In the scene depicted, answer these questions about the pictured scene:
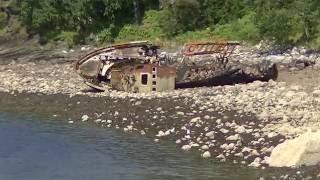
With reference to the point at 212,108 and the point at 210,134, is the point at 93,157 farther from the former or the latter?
the point at 212,108

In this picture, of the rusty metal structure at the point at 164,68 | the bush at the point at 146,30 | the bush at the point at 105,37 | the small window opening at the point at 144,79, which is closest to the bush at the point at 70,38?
the bush at the point at 105,37

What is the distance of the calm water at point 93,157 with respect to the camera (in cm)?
1992

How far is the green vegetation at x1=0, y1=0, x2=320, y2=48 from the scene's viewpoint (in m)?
41.7

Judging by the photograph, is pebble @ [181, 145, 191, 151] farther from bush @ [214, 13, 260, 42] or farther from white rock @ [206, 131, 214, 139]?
bush @ [214, 13, 260, 42]

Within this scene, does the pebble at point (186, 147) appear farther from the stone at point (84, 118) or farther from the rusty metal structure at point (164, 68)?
the rusty metal structure at point (164, 68)

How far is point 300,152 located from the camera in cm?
1859

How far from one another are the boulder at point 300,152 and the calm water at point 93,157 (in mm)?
698

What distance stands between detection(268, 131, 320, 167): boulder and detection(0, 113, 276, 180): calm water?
0.70m

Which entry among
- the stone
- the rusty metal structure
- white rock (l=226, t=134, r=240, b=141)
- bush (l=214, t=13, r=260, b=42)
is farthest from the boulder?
bush (l=214, t=13, r=260, b=42)

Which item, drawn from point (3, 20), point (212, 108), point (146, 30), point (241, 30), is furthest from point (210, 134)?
point (3, 20)

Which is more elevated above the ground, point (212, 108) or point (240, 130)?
point (212, 108)

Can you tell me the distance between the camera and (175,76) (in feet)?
108

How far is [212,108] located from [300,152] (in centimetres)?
854

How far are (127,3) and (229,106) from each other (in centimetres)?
2949
